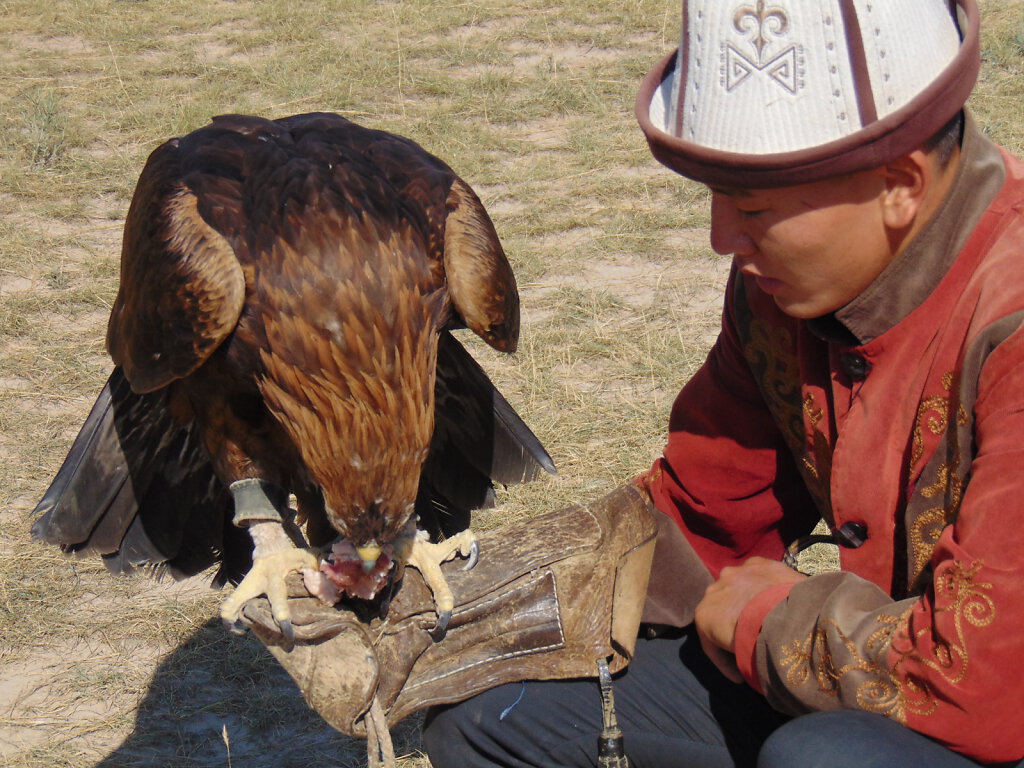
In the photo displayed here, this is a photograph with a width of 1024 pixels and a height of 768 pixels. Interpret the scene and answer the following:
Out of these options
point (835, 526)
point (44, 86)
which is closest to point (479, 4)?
point (44, 86)

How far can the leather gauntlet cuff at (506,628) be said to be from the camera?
2406 mm

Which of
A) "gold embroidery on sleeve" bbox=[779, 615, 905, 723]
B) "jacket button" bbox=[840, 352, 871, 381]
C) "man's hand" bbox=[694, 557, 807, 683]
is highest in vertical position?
"jacket button" bbox=[840, 352, 871, 381]

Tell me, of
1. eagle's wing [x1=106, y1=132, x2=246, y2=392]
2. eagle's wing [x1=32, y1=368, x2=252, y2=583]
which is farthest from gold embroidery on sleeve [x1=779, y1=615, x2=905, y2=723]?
eagle's wing [x1=32, y1=368, x2=252, y2=583]

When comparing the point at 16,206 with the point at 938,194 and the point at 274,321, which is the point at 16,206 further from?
the point at 938,194

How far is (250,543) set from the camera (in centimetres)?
367

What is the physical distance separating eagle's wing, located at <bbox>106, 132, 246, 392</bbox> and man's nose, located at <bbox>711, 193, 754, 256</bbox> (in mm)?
1286

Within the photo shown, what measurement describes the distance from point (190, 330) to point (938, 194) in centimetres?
172

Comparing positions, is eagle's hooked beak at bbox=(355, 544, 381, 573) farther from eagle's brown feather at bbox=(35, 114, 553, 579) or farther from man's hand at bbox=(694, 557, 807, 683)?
man's hand at bbox=(694, 557, 807, 683)

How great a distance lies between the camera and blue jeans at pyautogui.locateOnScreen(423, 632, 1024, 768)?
2.27 meters

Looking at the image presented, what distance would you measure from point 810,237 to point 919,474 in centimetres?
44

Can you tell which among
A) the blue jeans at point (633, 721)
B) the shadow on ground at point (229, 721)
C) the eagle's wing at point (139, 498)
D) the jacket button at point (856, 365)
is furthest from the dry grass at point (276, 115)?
the jacket button at point (856, 365)

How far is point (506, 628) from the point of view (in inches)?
99.1

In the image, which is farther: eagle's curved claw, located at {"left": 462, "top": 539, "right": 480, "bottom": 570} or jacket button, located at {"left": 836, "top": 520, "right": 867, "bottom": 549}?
eagle's curved claw, located at {"left": 462, "top": 539, "right": 480, "bottom": 570}

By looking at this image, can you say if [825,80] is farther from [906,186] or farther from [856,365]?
[856,365]
